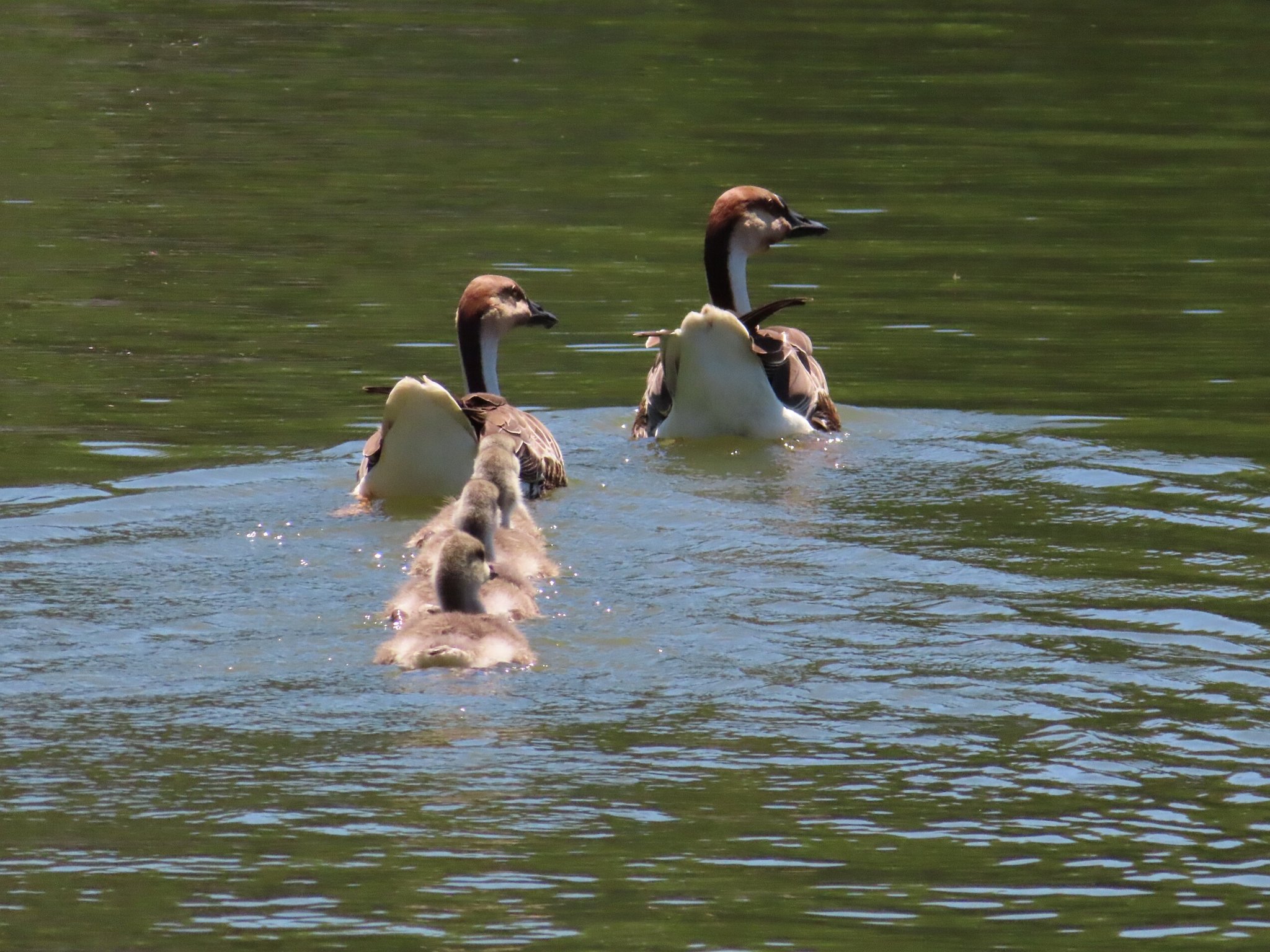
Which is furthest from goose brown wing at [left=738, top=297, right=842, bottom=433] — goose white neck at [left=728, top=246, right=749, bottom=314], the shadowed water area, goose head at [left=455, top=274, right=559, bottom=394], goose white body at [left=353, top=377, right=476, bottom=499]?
goose white body at [left=353, top=377, right=476, bottom=499]

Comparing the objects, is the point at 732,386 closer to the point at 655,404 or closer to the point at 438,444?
the point at 655,404

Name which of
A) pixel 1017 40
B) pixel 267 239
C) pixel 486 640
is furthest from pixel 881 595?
pixel 1017 40

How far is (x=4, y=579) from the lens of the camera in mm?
8602

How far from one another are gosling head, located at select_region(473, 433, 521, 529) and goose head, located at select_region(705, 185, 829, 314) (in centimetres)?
335

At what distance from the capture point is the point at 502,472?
9.62 metres

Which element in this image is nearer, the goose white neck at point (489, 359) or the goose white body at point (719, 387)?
the goose white body at point (719, 387)

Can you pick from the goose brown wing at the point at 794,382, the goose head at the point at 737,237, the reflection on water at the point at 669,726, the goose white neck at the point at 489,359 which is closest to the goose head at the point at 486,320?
the goose white neck at the point at 489,359

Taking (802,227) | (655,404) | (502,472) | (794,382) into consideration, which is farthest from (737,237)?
(502,472)

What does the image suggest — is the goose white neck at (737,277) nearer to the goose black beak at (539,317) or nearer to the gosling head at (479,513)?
the goose black beak at (539,317)

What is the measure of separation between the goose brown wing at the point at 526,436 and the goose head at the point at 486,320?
2.68 feet

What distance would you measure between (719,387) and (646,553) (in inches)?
102

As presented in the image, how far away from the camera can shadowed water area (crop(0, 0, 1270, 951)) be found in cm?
580

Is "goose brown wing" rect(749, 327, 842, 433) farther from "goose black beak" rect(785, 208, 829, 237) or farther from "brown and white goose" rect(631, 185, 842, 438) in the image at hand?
"goose black beak" rect(785, 208, 829, 237)

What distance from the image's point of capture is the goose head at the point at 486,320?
460 inches
